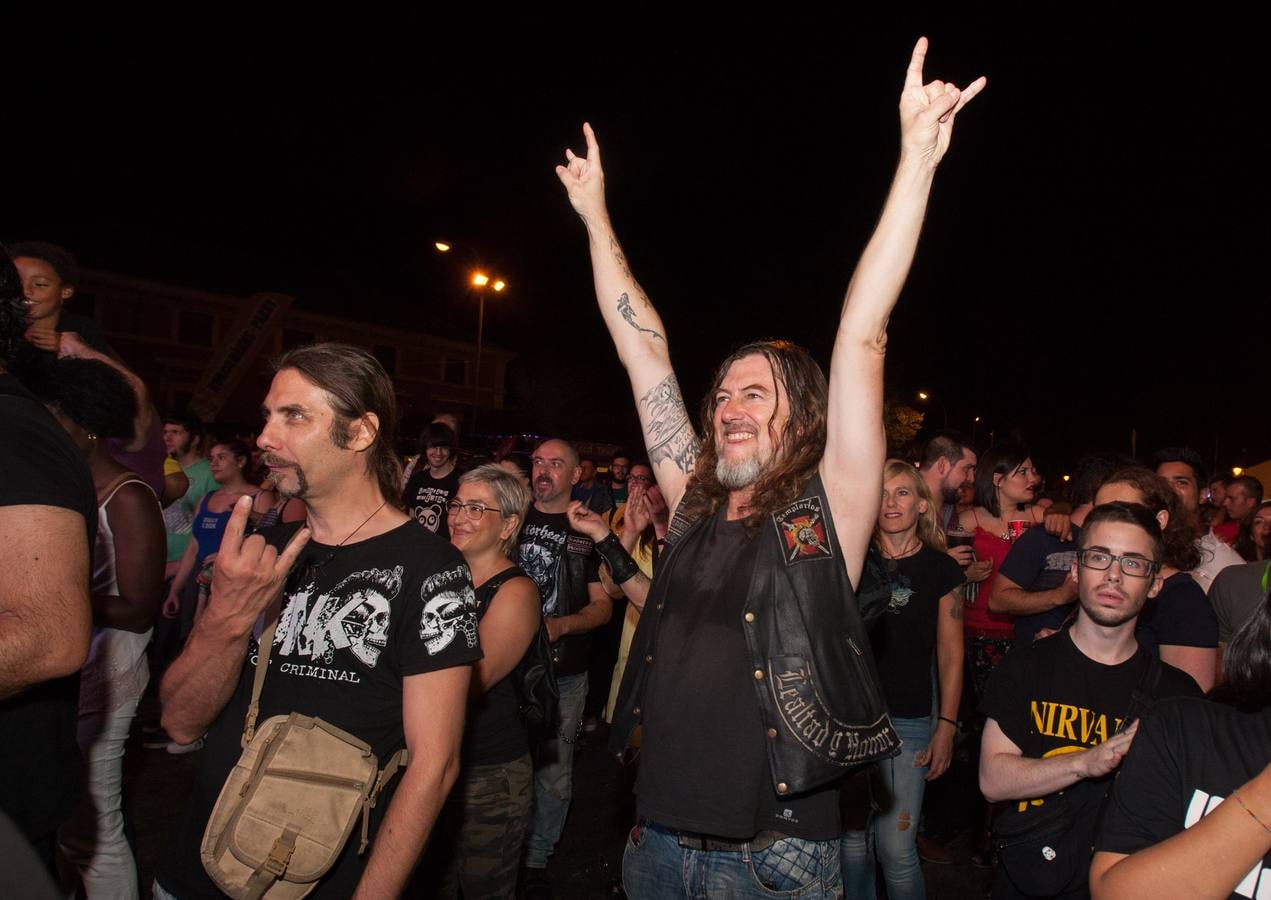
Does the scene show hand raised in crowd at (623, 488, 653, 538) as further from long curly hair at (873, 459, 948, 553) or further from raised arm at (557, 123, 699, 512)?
long curly hair at (873, 459, 948, 553)

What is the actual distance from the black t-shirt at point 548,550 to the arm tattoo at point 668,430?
2.25m

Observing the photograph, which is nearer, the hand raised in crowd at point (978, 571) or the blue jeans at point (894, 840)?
the blue jeans at point (894, 840)

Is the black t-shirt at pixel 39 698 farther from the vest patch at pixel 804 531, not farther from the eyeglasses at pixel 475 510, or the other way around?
the eyeglasses at pixel 475 510

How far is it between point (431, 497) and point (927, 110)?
5984mm

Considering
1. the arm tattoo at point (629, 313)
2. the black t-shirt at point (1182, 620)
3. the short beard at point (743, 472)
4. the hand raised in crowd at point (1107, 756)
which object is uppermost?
the arm tattoo at point (629, 313)

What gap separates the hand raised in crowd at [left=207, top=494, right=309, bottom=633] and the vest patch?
51.7 inches

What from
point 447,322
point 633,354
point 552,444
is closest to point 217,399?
point 552,444

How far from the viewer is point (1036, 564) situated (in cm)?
486

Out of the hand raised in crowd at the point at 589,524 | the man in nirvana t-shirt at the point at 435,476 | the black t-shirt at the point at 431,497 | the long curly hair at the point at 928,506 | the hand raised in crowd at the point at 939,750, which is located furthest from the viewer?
the man in nirvana t-shirt at the point at 435,476

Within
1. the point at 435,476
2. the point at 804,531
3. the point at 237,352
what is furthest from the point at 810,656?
the point at 237,352

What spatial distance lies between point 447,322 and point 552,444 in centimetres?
4255

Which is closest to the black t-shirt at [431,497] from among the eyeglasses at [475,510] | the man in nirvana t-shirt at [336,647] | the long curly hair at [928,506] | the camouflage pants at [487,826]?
the eyeglasses at [475,510]

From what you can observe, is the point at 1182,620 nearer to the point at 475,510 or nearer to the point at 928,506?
the point at 928,506

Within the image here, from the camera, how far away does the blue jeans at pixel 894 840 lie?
12.7 ft
